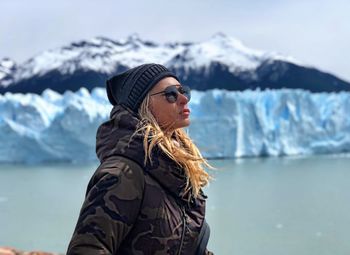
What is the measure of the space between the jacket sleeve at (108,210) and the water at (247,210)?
5031 mm

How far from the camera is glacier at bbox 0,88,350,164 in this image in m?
17.0

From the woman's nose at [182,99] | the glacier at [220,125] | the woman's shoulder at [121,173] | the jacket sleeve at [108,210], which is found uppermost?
the woman's nose at [182,99]

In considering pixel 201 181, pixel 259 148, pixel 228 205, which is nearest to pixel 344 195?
pixel 228 205

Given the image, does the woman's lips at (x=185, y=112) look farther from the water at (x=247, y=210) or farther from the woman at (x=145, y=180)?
the water at (x=247, y=210)

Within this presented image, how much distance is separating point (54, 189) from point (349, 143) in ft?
36.1

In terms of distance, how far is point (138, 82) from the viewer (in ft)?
2.56

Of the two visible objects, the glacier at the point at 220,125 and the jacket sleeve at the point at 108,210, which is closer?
the jacket sleeve at the point at 108,210

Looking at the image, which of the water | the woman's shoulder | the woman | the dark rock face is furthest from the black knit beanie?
the dark rock face

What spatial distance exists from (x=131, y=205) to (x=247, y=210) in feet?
26.6

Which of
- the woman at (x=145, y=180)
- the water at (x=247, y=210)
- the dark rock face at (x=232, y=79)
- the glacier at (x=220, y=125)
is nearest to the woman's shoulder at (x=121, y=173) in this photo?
the woman at (x=145, y=180)

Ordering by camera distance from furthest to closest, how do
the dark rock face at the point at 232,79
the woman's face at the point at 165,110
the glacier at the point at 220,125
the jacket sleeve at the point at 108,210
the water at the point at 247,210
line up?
the dark rock face at the point at 232,79, the glacier at the point at 220,125, the water at the point at 247,210, the woman's face at the point at 165,110, the jacket sleeve at the point at 108,210

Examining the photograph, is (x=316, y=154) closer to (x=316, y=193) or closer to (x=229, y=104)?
(x=229, y=104)

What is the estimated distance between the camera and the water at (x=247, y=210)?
20.1ft

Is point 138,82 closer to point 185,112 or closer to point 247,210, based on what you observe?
point 185,112
